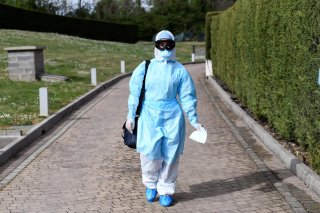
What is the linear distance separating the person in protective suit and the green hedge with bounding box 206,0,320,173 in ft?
6.28

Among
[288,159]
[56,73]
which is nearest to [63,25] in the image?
[56,73]

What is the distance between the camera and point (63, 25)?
49.7m

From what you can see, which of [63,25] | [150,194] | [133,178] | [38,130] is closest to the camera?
[150,194]

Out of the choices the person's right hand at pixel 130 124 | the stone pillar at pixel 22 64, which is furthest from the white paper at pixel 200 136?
the stone pillar at pixel 22 64

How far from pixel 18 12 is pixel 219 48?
27929mm

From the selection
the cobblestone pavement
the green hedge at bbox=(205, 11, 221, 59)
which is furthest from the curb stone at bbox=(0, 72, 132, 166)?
the green hedge at bbox=(205, 11, 221, 59)

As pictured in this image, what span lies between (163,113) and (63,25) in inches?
1807

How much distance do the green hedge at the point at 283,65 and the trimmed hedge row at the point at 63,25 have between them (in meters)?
32.0

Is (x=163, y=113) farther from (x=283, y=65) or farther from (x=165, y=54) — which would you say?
(x=283, y=65)

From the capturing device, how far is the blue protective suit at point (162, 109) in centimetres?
551

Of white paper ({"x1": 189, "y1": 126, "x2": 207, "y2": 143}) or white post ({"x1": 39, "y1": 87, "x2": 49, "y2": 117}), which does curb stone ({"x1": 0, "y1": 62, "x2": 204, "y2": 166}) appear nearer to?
white post ({"x1": 39, "y1": 87, "x2": 49, "y2": 117})

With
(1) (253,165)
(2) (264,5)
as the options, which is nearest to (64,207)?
(1) (253,165)

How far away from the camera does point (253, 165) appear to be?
745 cm

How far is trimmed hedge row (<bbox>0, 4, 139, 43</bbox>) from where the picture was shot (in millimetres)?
42312
